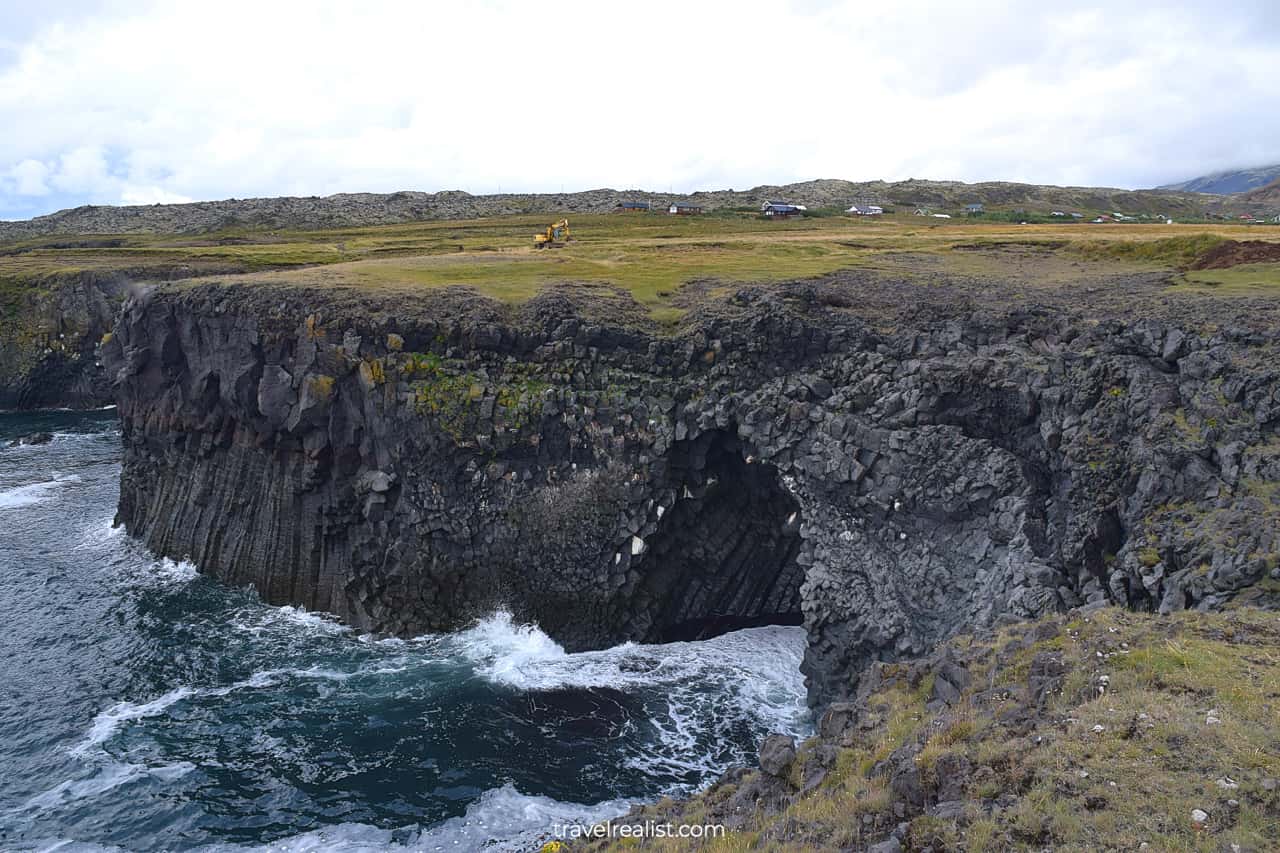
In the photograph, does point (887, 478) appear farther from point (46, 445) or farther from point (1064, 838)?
point (46, 445)

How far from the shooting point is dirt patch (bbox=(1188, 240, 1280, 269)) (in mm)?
36219

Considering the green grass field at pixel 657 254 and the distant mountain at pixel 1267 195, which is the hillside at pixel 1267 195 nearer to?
the distant mountain at pixel 1267 195

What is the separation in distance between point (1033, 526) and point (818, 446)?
819 cm

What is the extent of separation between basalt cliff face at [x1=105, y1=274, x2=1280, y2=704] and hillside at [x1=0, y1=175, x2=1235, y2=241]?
299 ft

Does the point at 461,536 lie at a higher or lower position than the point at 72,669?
higher

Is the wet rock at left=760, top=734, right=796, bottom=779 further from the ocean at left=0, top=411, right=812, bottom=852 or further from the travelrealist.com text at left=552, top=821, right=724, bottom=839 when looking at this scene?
the ocean at left=0, top=411, right=812, bottom=852

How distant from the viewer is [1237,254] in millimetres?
37188

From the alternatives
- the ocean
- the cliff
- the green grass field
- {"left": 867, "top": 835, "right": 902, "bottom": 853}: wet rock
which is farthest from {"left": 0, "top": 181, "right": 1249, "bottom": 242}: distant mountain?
{"left": 867, "top": 835, "right": 902, "bottom": 853}: wet rock

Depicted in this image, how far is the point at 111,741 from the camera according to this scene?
2770 cm

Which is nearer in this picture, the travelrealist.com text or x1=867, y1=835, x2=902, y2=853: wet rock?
x1=867, y1=835, x2=902, y2=853: wet rock

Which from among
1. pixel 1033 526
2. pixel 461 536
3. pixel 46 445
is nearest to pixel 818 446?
pixel 1033 526

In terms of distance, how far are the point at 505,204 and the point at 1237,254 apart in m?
117

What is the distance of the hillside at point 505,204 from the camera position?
131m

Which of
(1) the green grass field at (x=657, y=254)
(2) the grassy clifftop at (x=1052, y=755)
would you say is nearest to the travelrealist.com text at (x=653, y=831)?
(2) the grassy clifftop at (x=1052, y=755)
